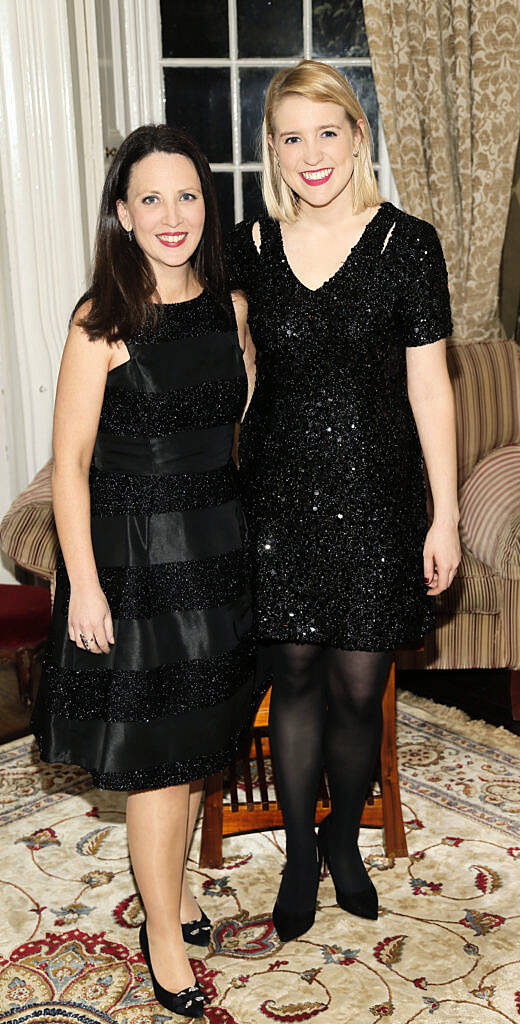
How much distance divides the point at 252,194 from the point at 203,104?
404 millimetres

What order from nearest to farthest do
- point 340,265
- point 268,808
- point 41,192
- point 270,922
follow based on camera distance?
1. point 340,265
2. point 270,922
3. point 268,808
4. point 41,192

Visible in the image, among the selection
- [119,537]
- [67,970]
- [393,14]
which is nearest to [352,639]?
[119,537]

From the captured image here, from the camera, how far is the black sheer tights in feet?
6.50

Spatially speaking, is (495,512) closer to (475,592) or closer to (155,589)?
(475,592)

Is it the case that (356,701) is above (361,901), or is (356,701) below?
above

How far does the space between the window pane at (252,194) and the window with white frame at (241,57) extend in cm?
2

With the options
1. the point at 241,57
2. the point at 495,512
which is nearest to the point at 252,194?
the point at 241,57

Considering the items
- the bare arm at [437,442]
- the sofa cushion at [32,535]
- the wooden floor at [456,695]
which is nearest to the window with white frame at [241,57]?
the sofa cushion at [32,535]

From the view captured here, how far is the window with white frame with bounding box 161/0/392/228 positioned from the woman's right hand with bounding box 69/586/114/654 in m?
2.88

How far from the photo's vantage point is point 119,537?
5.64 feet

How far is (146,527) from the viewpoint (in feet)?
5.62

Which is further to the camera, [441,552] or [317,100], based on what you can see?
[441,552]

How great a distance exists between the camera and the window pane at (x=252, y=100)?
4.18m

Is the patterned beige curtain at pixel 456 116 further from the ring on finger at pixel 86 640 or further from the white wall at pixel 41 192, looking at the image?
the ring on finger at pixel 86 640
